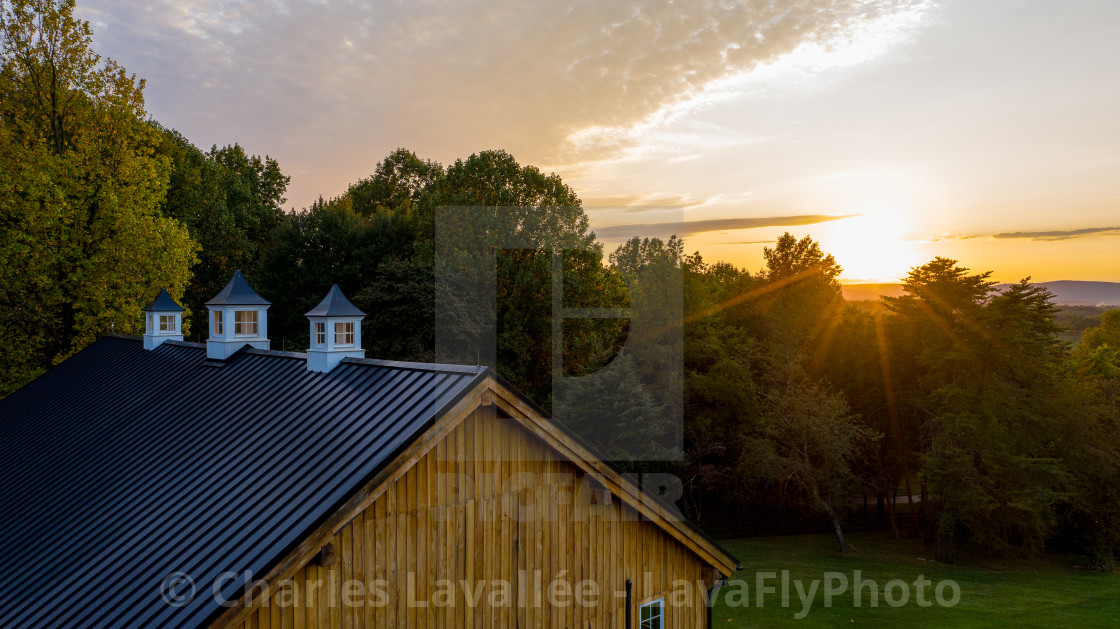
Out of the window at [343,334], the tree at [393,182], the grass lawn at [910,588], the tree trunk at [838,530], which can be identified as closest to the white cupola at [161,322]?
the window at [343,334]

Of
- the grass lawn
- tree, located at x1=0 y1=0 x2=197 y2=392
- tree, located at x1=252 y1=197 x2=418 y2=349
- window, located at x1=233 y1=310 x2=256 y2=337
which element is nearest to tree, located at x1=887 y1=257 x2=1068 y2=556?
the grass lawn

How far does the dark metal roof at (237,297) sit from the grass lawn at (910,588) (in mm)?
18406

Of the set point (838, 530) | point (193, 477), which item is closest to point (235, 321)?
point (193, 477)

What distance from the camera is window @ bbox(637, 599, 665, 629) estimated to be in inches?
422

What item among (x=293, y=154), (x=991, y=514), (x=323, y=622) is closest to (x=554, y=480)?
(x=323, y=622)

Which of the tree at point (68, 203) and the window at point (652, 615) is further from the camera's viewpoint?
the tree at point (68, 203)

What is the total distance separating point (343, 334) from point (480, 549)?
14.6ft

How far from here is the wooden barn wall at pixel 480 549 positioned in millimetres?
7711

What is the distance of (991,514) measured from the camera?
107 ft

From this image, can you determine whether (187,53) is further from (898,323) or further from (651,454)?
(898,323)

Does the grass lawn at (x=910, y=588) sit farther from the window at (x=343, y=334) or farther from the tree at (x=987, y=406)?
the window at (x=343, y=334)

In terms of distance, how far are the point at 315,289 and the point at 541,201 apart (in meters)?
13.8

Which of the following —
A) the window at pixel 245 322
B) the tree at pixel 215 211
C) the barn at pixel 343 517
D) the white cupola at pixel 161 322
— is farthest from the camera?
the tree at pixel 215 211

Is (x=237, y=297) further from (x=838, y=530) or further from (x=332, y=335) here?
(x=838, y=530)
